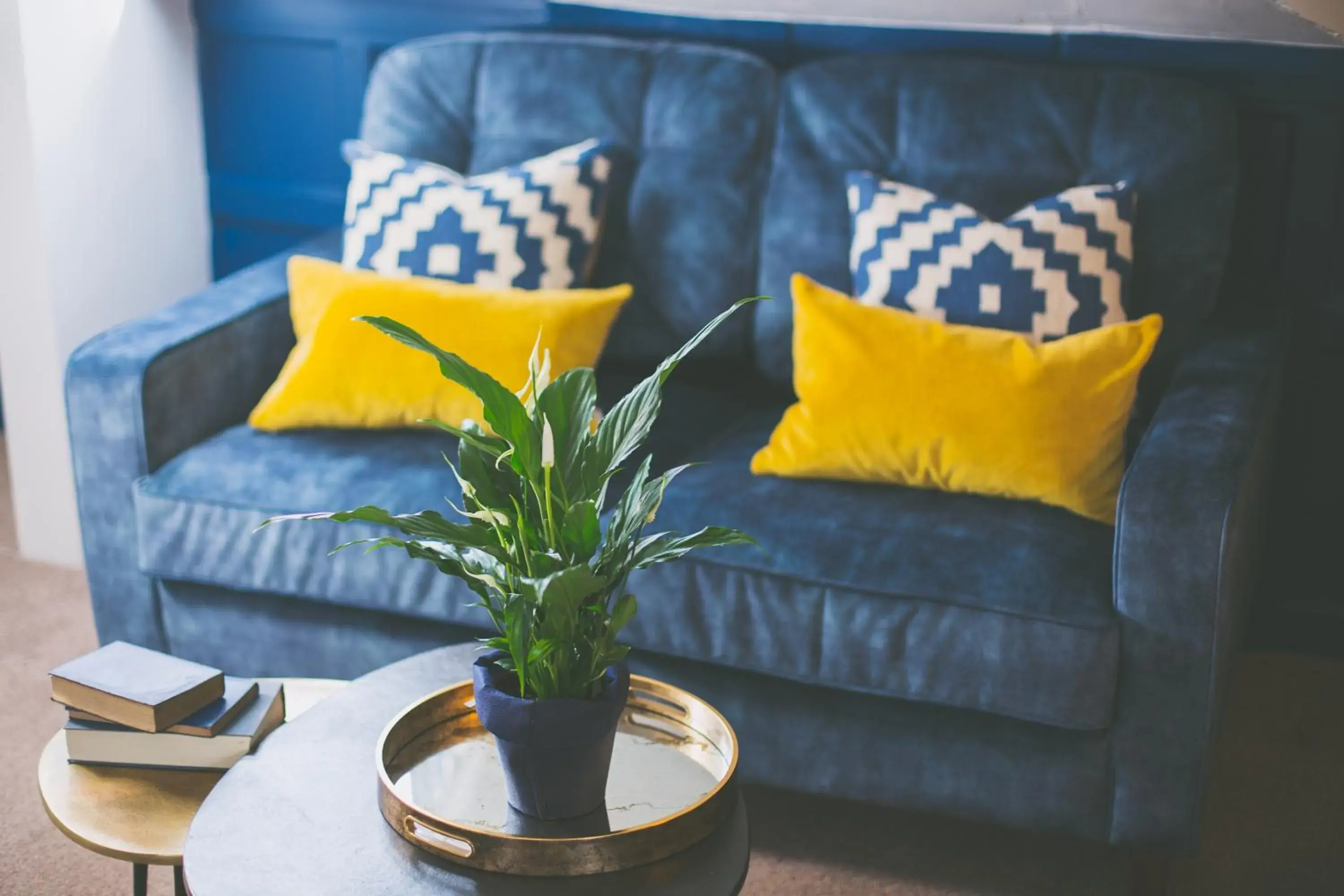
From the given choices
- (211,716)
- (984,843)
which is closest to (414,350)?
(211,716)

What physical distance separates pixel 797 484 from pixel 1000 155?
2.08ft

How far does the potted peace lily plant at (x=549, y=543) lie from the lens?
1245 millimetres

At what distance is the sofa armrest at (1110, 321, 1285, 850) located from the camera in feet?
5.47

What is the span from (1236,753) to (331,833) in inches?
57.2

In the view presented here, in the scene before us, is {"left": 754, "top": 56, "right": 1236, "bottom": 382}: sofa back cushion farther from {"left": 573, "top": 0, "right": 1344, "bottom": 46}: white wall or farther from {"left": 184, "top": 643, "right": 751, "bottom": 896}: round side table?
{"left": 184, "top": 643, "right": 751, "bottom": 896}: round side table

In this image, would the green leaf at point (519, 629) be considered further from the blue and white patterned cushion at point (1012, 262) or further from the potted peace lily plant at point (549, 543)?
the blue and white patterned cushion at point (1012, 262)

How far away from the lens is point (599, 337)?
87.5 inches

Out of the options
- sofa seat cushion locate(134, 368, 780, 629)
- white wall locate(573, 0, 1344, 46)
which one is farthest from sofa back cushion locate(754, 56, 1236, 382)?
sofa seat cushion locate(134, 368, 780, 629)

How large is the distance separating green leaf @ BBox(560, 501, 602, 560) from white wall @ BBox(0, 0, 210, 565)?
1.75 metres

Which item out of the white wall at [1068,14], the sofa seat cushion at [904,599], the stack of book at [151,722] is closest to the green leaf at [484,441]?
the stack of book at [151,722]

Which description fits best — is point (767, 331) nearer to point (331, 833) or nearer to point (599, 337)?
point (599, 337)

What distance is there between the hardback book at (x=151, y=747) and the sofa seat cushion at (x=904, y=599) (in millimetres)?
569

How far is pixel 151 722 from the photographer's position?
1.47 meters

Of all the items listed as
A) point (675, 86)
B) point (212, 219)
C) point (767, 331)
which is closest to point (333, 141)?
point (212, 219)
